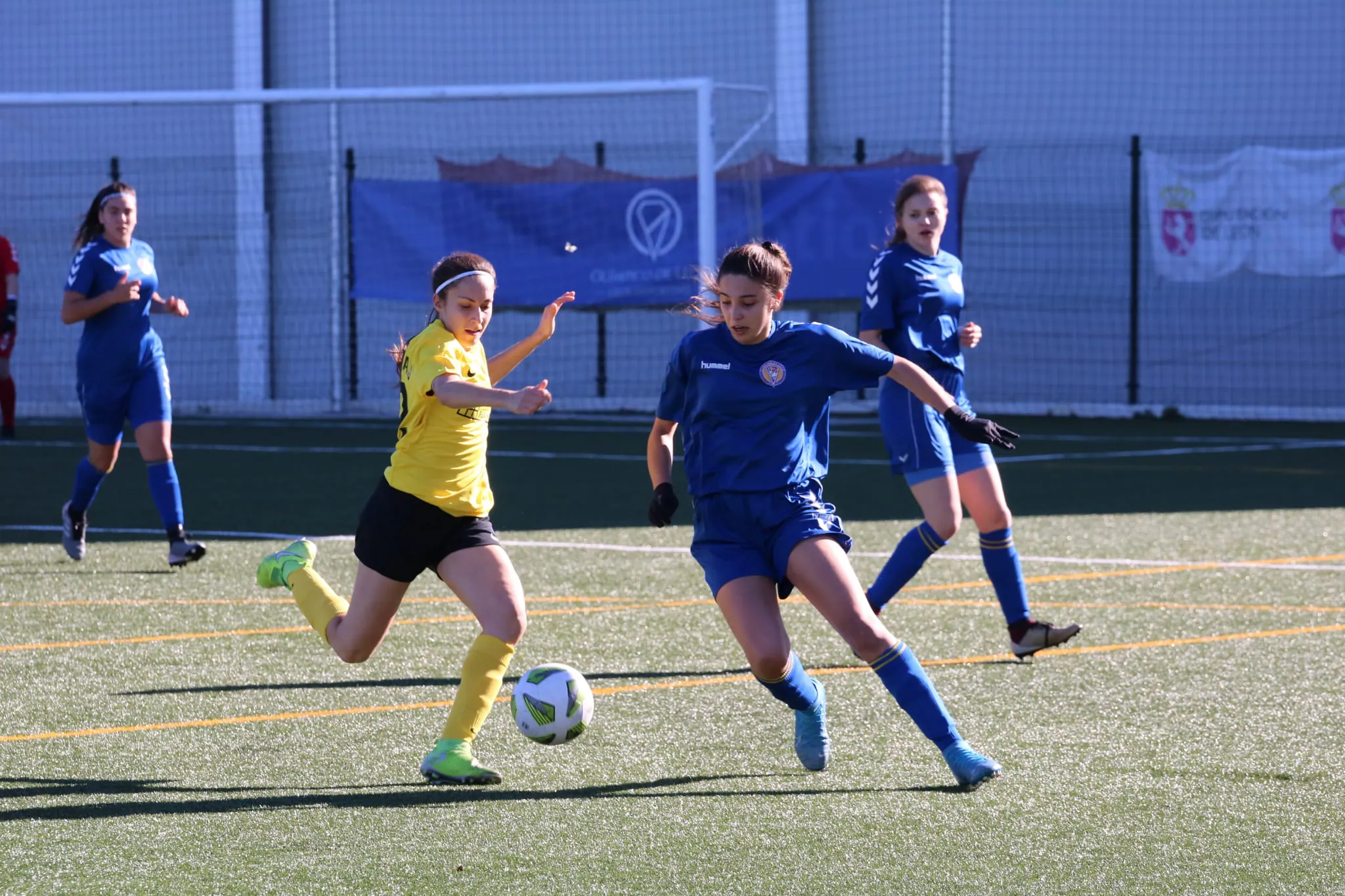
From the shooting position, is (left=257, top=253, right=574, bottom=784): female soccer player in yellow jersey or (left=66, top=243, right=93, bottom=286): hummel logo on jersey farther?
(left=66, top=243, right=93, bottom=286): hummel logo on jersey

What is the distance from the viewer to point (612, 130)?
21469 mm

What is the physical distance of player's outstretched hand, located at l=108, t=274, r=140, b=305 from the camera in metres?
8.94

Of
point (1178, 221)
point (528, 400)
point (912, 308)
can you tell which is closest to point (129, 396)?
point (912, 308)

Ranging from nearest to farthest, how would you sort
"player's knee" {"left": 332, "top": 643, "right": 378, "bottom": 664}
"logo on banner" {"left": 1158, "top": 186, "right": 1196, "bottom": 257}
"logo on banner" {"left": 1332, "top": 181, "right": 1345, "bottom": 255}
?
1. "player's knee" {"left": 332, "top": 643, "right": 378, "bottom": 664}
2. "logo on banner" {"left": 1332, "top": 181, "right": 1345, "bottom": 255}
3. "logo on banner" {"left": 1158, "top": 186, "right": 1196, "bottom": 257}

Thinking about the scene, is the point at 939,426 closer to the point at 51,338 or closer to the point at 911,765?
the point at 911,765

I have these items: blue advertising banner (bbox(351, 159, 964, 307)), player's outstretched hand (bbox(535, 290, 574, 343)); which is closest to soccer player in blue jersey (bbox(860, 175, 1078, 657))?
player's outstretched hand (bbox(535, 290, 574, 343))

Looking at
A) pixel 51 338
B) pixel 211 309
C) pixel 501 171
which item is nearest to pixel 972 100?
pixel 501 171

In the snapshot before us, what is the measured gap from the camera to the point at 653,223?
18.2m

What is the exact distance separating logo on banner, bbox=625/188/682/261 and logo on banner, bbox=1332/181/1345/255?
646cm

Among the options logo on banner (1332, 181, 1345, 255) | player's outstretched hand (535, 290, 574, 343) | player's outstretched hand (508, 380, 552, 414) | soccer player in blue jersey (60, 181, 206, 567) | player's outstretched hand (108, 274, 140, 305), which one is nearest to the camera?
player's outstretched hand (508, 380, 552, 414)

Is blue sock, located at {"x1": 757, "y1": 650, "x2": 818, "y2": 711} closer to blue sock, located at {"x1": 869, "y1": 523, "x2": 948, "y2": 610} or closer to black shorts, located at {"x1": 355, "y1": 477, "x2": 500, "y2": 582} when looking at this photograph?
black shorts, located at {"x1": 355, "y1": 477, "x2": 500, "y2": 582}

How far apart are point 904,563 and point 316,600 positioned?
8.00 ft

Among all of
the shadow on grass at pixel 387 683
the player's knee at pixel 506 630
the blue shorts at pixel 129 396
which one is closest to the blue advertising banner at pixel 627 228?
the blue shorts at pixel 129 396

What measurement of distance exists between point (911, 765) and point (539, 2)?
709 inches
